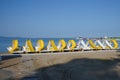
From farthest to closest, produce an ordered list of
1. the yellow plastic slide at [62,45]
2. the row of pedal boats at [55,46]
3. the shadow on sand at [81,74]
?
the yellow plastic slide at [62,45]
the row of pedal boats at [55,46]
the shadow on sand at [81,74]

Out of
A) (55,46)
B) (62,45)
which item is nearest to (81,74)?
(55,46)

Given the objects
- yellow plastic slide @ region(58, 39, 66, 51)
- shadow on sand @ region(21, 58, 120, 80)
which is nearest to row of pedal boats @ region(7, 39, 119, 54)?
yellow plastic slide @ region(58, 39, 66, 51)

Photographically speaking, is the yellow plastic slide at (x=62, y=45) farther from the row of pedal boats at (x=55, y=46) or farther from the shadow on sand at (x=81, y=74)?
the shadow on sand at (x=81, y=74)

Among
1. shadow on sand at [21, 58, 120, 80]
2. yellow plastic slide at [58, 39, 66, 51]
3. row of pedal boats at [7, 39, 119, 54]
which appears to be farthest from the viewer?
yellow plastic slide at [58, 39, 66, 51]

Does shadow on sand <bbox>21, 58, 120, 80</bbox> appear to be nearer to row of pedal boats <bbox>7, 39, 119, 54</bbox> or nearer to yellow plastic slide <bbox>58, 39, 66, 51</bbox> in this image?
row of pedal boats <bbox>7, 39, 119, 54</bbox>

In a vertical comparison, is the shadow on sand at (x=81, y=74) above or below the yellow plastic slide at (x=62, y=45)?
below

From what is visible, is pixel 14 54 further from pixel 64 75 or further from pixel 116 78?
pixel 116 78

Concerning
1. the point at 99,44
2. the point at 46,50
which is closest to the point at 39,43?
the point at 46,50

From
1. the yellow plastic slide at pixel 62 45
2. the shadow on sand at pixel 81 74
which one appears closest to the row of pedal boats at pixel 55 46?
the yellow plastic slide at pixel 62 45

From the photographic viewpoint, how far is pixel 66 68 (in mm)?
11117

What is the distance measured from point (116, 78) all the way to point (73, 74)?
1877 mm

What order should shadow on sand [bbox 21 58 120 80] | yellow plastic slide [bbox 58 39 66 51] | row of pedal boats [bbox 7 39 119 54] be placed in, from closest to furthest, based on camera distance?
1. shadow on sand [bbox 21 58 120 80]
2. row of pedal boats [bbox 7 39 119 54]
3. yellow plastic slide [bbox 58 39 66 51]

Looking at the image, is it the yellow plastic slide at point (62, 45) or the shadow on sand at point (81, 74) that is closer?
the shadow on sand at point (81, 74)

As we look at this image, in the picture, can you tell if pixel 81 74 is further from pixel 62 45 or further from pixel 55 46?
pixel 62 45
